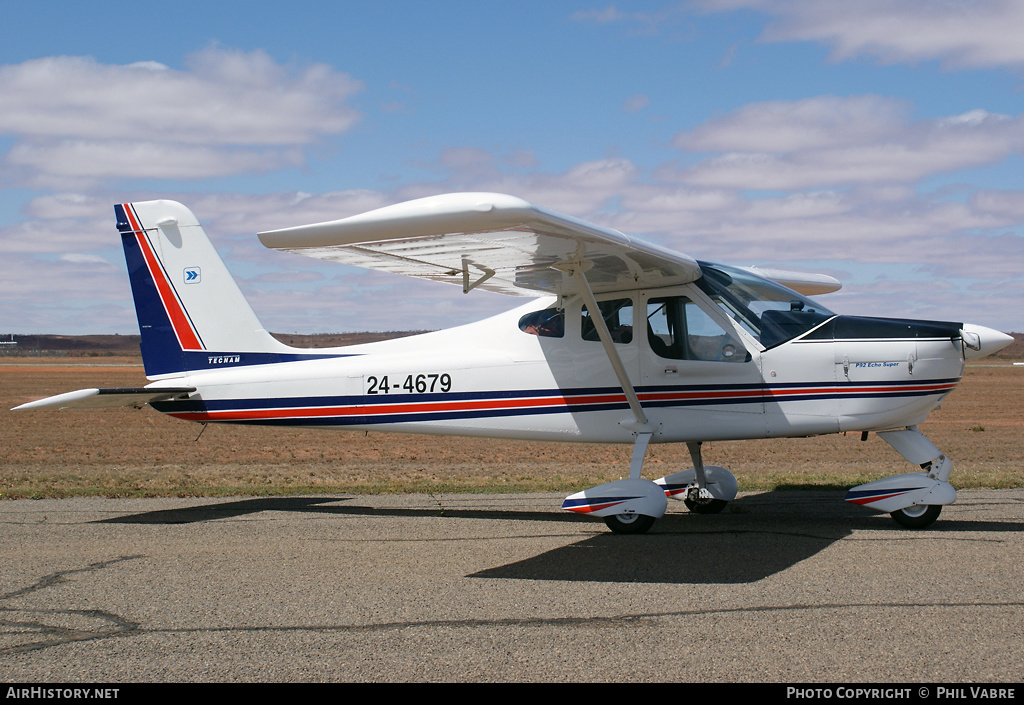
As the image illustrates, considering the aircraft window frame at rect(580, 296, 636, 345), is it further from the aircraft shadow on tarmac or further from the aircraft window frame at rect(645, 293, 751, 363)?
the aircraft shadow on tarmac

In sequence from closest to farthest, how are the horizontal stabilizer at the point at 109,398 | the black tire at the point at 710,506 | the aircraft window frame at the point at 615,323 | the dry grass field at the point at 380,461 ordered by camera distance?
the horizontal stabilizer at the point at 109,398 < the aircraft window frame at the point at 615,323 < the black tire at the point at 710,506 < the dry grass field at the point at 380,461

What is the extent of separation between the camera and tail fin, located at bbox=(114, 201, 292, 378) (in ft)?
34.0

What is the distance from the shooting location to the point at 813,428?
8352mm

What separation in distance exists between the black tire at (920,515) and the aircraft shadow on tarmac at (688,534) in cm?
10

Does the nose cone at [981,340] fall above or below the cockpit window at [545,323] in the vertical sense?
below

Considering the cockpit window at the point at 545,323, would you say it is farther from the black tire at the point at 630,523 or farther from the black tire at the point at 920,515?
the black tire at the point at 920,515

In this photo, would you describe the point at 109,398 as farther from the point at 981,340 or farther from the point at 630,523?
the point at 981,340

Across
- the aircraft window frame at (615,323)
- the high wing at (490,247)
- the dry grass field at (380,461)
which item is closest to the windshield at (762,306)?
the high wing at (490,247)

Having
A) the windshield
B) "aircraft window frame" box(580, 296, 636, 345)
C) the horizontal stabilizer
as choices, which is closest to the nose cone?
the windshield

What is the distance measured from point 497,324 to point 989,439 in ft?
51.4

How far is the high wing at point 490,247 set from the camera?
5.63 m

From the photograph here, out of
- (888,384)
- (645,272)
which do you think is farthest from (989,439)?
(645,272)

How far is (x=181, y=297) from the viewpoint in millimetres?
10430
